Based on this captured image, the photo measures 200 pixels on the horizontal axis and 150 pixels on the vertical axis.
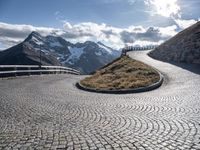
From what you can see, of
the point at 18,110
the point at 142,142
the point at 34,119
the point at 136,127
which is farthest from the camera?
the point at 18,110

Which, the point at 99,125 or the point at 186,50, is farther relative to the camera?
the point at 186,50

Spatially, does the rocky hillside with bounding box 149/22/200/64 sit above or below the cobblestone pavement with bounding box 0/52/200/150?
above

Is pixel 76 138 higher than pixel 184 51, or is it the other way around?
pixel 184 51

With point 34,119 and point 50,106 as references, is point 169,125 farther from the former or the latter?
point 50,106

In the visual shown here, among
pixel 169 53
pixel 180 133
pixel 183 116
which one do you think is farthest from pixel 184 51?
pixel 180 133

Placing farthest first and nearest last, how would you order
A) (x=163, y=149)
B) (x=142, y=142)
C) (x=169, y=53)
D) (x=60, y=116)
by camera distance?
(x=169, y=53)
(x=60, y=116)
(x=142, y=142)
(x=163, y=149)

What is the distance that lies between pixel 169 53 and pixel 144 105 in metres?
32.5

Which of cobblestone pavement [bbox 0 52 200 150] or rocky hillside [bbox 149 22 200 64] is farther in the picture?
rocky hillside [bbox 149 22 200 64]

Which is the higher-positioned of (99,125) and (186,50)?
(186,50)

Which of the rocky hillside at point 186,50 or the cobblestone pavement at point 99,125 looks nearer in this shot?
the cobblestone pavement at point 99,125

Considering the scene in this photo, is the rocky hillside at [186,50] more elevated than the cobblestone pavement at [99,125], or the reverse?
the rocky hillside at [186,50]

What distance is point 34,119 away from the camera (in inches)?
408

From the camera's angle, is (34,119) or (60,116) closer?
(34,119)

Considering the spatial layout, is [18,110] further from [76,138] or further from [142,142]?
[142,142]
